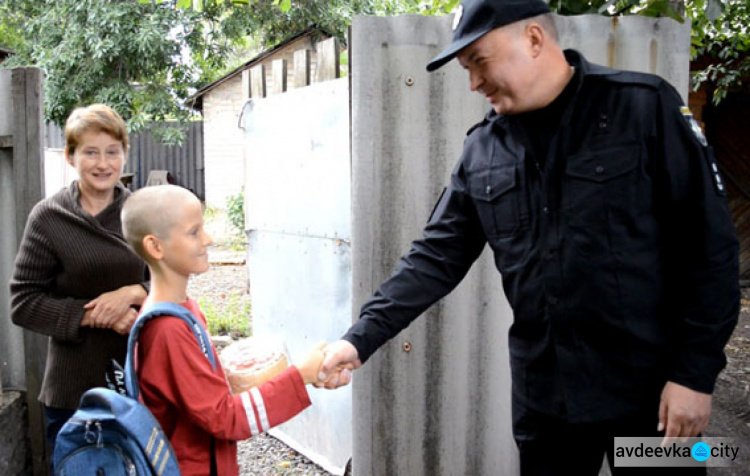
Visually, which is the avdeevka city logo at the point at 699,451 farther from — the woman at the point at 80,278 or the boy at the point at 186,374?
the woman at the point at 80,278

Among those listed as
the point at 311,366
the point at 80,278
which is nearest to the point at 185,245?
the point at 311,366

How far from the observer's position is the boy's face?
7.32ft

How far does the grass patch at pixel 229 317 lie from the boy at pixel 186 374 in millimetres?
4739

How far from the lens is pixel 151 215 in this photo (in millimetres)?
2232

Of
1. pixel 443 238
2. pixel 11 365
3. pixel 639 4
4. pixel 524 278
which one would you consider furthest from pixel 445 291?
pixel 11 365

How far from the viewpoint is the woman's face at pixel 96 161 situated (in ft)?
9.47

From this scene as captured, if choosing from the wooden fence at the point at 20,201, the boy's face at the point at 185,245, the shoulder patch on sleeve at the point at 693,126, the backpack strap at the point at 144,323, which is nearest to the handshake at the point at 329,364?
the backpack strap at the point at 144,323

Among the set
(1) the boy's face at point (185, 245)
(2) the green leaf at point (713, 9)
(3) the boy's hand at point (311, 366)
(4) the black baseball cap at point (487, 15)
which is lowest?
(3) the boy's hand at point (311, 366)

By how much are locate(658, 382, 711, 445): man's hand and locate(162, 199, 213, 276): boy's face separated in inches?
58.6

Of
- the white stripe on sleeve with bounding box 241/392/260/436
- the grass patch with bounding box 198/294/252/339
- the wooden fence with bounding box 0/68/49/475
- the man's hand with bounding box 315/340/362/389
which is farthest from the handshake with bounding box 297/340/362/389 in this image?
the grass patch with bounding box 198/294/252/339

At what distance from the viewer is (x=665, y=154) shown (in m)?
2.01

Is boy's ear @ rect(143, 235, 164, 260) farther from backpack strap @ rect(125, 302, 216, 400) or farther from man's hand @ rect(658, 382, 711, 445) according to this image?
man's hand @ rect(658, 382, 711, 445)

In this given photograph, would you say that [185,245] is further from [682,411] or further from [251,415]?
[682,411]

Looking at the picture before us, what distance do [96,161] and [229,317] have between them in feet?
15.9
